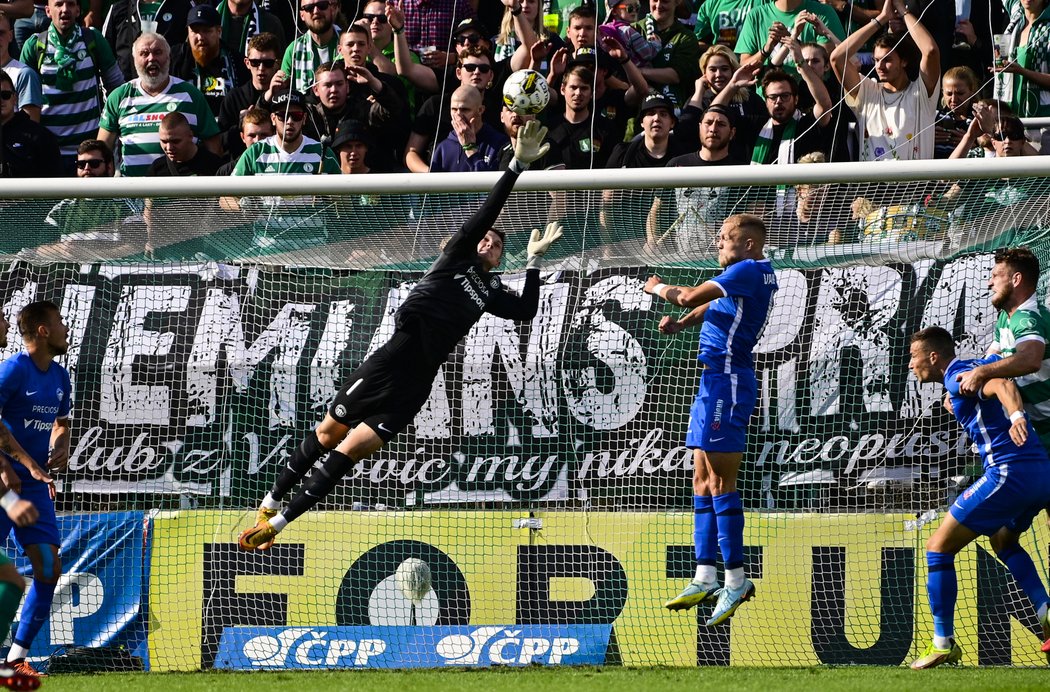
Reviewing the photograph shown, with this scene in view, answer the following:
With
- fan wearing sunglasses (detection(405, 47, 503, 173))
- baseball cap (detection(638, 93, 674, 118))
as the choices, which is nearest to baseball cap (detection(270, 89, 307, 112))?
fan wearing sunglasses (detection(405, 47, 503, 173))

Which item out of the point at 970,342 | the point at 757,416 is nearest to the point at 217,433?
the point at 757,416

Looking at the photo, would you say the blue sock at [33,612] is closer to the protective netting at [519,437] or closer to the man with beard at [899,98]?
Result: the protective netting at [519,437]

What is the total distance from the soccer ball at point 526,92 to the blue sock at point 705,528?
2.96m

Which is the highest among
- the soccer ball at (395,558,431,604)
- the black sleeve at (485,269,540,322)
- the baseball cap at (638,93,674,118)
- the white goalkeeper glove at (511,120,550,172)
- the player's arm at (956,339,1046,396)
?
the baseball cap at (638,93,674,118)

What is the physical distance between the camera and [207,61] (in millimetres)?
11141

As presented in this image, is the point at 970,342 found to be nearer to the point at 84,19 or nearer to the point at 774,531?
the point at 774,531

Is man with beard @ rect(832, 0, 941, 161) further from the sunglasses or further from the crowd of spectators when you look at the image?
the sunglasses

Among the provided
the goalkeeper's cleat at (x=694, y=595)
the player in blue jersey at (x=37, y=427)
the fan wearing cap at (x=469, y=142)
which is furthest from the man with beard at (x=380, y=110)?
the goalkeeper's cleat at (x=694, y=595)

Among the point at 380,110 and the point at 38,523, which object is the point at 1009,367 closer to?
the point at 380,110

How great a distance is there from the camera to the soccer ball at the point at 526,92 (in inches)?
349

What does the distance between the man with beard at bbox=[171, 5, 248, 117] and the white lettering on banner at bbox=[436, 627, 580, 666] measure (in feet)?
16.7

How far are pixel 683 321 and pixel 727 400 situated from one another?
0.52 meters

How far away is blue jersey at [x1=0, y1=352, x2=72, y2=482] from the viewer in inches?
304

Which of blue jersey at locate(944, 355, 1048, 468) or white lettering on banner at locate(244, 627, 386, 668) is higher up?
blue jersey at locate(944, 355, 1048, 468)
